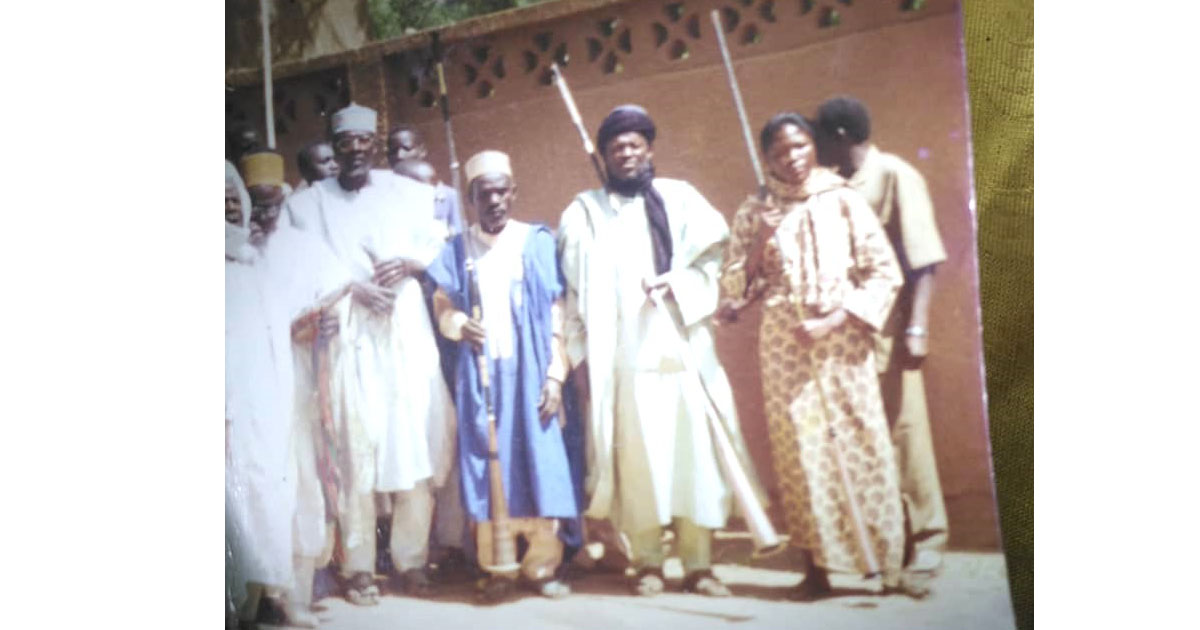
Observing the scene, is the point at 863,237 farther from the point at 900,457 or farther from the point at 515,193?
Answer: the point at 515,193

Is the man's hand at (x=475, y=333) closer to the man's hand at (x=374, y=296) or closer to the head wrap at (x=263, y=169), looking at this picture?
the man's hand at (x=374, y=296)

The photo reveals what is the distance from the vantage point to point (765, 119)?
2936 mm

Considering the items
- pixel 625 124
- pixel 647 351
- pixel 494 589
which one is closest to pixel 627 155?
pixel 625 124

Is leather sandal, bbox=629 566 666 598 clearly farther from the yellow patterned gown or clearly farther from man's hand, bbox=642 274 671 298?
man's hand, bbox=642 274 671 298

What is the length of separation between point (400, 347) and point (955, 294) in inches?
61.3

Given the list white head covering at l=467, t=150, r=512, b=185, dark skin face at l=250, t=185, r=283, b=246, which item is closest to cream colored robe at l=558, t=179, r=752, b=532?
white head covering at l=467, t=150, r=512, b=185

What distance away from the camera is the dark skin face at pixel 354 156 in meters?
3.39

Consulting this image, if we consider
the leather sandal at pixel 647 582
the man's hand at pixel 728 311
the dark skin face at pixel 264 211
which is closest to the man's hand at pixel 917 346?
the man's hand at pixel 728 311

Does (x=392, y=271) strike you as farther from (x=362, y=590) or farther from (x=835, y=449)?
→ (x=835, y=449)

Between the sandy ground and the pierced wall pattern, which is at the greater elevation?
the pierced wall pattern

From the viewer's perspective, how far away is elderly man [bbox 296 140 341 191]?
3.44 m

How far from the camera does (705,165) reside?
300 cm

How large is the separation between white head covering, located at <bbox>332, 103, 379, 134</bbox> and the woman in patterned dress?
1.17m

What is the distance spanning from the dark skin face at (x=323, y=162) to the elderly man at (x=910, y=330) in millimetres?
1518
